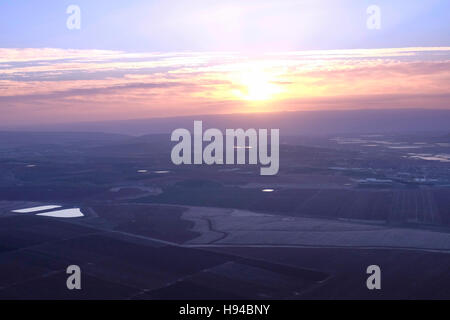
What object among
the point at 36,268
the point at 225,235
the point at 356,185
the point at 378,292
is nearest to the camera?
the point at 378,292

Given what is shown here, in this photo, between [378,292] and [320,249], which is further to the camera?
[320,249]

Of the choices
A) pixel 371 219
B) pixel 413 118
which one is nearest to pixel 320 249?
pixel 371 219

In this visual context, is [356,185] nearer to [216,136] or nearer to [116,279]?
[116,279]

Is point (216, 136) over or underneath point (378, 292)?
over
